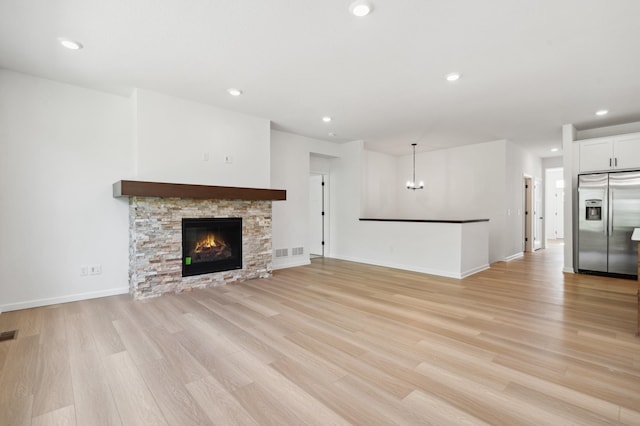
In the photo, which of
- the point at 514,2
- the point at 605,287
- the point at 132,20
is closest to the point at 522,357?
the point at 514,2

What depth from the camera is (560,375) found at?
211 cm

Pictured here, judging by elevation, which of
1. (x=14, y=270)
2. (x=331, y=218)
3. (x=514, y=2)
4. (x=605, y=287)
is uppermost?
(x=514, y=2)

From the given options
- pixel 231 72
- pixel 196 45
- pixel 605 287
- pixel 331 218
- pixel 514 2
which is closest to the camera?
pixel 514 2

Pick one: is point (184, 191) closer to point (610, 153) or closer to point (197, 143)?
point (197, 143)

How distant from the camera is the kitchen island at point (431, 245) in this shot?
5266 millimetres

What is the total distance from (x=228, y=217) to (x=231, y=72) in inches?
86.6

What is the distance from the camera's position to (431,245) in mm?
5574

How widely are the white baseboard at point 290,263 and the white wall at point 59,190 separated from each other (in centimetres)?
252

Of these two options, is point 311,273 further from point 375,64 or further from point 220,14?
point 220,14

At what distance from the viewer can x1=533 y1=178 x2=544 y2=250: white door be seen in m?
8.75

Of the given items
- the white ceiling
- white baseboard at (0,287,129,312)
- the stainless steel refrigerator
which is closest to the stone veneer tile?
white baseboard at (0,287,129,312)

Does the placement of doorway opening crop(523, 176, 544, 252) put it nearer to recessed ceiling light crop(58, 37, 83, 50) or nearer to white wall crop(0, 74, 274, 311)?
white wall crop(0, 74, 274, 311)

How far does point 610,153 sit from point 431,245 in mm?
3475

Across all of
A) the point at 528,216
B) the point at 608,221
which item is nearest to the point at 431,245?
the point at 608,221
